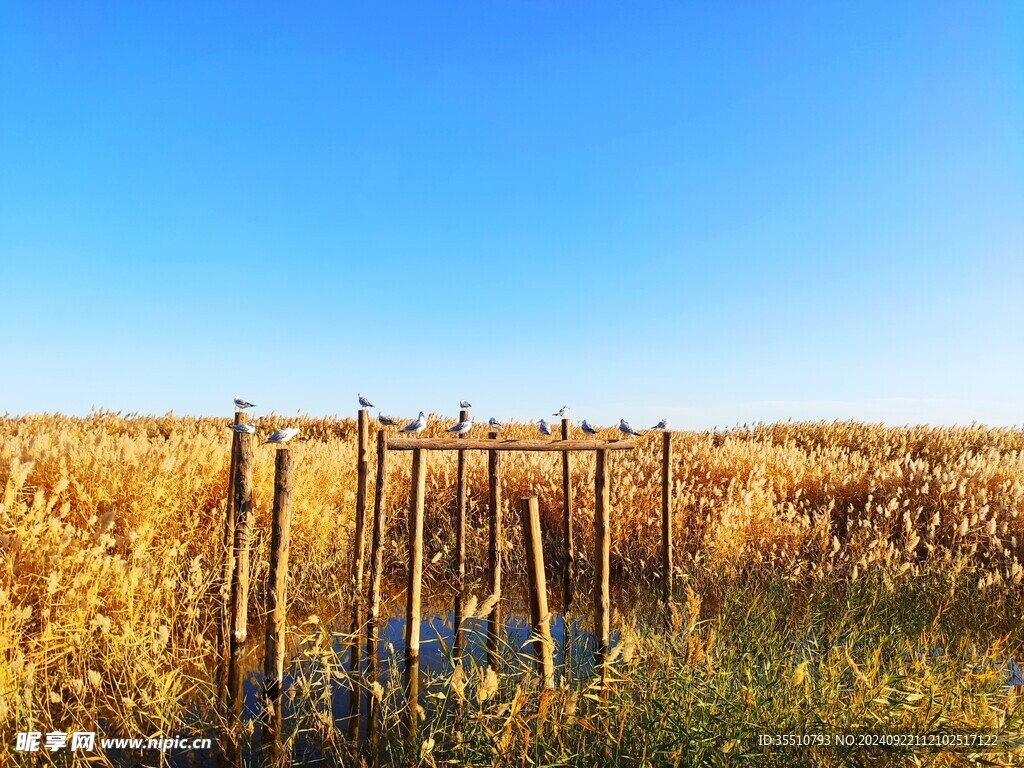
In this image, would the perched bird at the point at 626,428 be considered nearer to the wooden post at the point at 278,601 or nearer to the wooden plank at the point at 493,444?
the wooden plank at the point at 493,444

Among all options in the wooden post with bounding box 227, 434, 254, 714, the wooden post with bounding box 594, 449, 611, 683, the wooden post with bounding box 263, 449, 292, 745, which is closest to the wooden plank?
the wooden post with bounding box 594, 449, 611, 683

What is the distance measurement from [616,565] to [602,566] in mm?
3437

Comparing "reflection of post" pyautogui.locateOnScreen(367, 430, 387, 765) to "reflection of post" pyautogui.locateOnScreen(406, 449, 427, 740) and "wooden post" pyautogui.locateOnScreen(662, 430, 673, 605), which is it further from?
"wooden post" pyautogui.locateOnScreen(662, 430, 673, 605)

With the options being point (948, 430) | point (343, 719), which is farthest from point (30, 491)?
point (948, 430)

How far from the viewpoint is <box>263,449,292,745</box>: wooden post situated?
171 inches

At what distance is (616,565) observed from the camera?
8422 millimetres

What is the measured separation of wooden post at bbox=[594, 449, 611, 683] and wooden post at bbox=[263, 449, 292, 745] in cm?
243

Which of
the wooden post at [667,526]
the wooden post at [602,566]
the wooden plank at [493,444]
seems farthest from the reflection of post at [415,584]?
the wooden post at [667,526]

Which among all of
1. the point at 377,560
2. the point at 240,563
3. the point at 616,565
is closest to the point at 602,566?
the point at 377,560

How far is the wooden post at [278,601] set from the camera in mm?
4355

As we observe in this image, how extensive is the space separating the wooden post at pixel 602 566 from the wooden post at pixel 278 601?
2427mm

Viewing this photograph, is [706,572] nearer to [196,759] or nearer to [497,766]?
[497,766]

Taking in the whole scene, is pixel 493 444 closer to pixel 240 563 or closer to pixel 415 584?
pixel 415 584

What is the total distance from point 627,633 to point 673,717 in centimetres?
57
